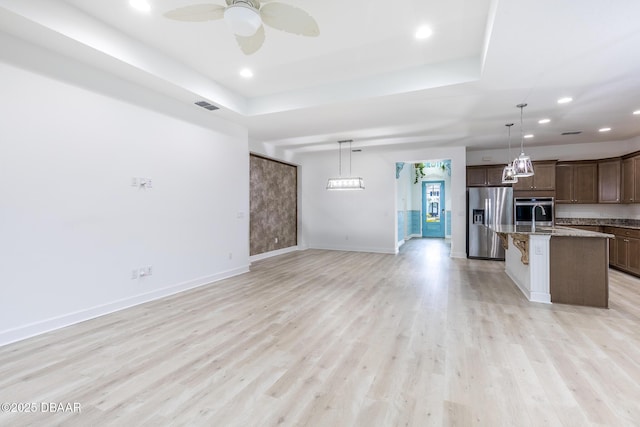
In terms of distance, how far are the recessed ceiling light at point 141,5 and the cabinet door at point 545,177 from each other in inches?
304

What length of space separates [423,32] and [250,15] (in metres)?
1.89

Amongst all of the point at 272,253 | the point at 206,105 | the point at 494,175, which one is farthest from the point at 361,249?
the point at 206,105

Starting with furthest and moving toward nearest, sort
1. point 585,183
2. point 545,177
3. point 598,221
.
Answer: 1. point 545,177
2. point 585,183
3. point 598,221

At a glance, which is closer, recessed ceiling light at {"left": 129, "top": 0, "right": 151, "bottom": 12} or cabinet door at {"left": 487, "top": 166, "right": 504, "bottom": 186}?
recessed ceiling light at {"left": 129, "top": 0, "right": 151, "bottom": 12}

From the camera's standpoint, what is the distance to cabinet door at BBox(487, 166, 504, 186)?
7.33 metres

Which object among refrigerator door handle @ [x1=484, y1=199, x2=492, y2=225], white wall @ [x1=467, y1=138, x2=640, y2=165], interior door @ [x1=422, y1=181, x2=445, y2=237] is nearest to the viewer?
white wall @ [x1=467, y1=138, x2=640, y2=165]

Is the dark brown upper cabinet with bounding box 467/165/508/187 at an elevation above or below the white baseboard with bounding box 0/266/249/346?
above

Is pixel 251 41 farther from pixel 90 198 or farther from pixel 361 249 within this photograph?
pixel 361 249

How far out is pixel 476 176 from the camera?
750 centimetres

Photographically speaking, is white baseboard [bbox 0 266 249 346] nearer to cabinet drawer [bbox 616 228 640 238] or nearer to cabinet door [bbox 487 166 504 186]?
cabinet door [bbox 487 166 504 186]

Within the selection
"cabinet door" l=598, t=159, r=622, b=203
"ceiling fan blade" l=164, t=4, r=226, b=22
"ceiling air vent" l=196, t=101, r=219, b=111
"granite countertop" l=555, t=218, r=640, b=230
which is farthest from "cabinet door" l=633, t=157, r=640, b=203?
"ceiling air vent" l=196, t=101, r=219, b=111

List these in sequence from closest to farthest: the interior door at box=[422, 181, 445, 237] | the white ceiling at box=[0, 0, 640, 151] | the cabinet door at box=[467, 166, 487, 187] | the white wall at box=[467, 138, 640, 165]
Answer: the white ceiling at box=[0, 0, 640, 151], the white wall at box=[467, 138, 640, 165], the cabinet door at box=[467, 166, 487, 187], the interior door at box=[422, 181, 445, 237]

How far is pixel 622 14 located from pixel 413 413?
3298 millimetres

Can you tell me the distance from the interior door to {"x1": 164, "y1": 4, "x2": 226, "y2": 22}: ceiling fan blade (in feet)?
37.5
